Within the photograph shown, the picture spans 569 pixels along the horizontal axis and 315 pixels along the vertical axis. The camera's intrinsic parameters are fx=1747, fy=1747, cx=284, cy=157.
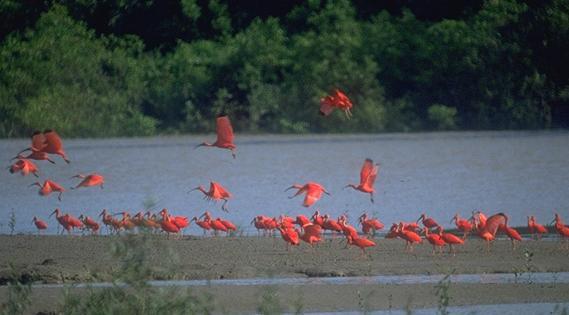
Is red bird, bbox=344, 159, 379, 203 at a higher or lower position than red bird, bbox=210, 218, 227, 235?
higher

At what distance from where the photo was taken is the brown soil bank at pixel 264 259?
11.0 m

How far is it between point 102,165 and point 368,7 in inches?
352

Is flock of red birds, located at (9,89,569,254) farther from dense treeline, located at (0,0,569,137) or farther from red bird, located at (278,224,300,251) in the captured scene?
dense treeline, located at (0,0,569,137)

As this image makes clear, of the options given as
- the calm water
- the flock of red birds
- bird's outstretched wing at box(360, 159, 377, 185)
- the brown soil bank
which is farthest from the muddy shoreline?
the calm water

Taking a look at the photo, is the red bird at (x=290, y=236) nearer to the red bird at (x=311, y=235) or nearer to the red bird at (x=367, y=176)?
the red bird at (x=311, y=235)

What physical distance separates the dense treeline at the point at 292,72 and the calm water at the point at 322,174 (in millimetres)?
765

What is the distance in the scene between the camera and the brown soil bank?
11.0 m

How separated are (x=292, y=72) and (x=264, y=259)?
17045 millimetres

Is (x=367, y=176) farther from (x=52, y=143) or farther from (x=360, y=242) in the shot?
(x=52, y=143)

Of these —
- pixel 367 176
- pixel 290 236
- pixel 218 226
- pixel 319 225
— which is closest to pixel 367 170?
pixel 367 176

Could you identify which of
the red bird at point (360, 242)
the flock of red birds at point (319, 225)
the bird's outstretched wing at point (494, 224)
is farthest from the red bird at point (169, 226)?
the bird's outstretched wing at point (494, 224)

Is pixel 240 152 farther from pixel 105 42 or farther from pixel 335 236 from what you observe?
pixel 335 236

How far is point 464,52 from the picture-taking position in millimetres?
28688

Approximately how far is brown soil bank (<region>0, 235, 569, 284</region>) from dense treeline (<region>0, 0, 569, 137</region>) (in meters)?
14.9
